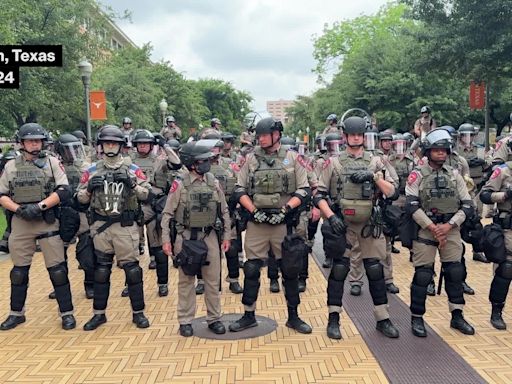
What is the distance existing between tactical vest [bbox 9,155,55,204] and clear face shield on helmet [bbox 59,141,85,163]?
1.55m

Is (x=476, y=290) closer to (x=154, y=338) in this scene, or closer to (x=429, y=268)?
(x=429, y=268)

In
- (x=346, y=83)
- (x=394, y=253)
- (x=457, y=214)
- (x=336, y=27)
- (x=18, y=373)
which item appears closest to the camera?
(x=18, y=373)

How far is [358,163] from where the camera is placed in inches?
217

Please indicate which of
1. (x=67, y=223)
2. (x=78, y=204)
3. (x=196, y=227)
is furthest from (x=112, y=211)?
(x=196, y=227)

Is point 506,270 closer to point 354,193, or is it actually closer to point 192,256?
point 354,193

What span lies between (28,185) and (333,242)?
329 cm

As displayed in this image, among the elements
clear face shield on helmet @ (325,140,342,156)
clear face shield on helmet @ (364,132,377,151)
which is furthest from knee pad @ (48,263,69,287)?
clear face shield on helmet @ (325,140,342,156)

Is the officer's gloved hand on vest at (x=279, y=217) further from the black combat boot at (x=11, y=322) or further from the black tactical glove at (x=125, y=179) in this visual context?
the black combat boot at (x=11, y=322)

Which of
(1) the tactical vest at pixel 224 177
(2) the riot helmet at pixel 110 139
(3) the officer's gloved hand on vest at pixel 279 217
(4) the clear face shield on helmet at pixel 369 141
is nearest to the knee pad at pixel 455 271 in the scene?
(4) the clear face shield on helmet at pixel 369 141

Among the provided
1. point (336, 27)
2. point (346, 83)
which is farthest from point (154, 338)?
point (336, 27)

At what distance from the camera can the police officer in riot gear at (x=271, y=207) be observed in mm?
5516

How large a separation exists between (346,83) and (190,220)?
23999 mm

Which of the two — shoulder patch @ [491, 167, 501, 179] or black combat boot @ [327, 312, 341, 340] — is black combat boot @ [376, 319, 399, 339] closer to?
black combat boot @ [327, 312, 341, 340]

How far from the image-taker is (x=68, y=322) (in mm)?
5973
